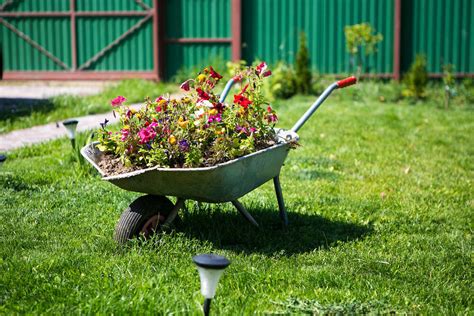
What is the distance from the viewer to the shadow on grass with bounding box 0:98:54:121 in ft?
31.1

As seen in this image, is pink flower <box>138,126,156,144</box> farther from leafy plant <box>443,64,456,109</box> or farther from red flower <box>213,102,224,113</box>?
leafy plant <box>443,64,456,109</box>

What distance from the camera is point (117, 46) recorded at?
13.3m

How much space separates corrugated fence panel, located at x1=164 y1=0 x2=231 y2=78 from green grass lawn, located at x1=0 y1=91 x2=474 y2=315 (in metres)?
5.68

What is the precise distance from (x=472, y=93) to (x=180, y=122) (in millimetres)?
→ 7898

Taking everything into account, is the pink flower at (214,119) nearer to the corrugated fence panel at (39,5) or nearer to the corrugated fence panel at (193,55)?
the corrugated fence panel at (193,55)

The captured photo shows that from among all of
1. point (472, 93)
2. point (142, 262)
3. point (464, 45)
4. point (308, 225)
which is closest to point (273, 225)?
point (308, 225)

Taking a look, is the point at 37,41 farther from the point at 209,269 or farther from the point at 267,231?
the point at 209,269

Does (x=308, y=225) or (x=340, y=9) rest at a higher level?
(x=340, y=9)

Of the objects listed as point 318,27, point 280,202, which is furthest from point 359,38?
point 280,202

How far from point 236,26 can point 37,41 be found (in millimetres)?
3605

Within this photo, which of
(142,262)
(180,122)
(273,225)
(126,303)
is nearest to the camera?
(126,303)

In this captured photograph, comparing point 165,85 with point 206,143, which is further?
point 165,85

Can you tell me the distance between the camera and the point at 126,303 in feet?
11.4

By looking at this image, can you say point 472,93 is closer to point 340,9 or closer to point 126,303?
point 340,9
